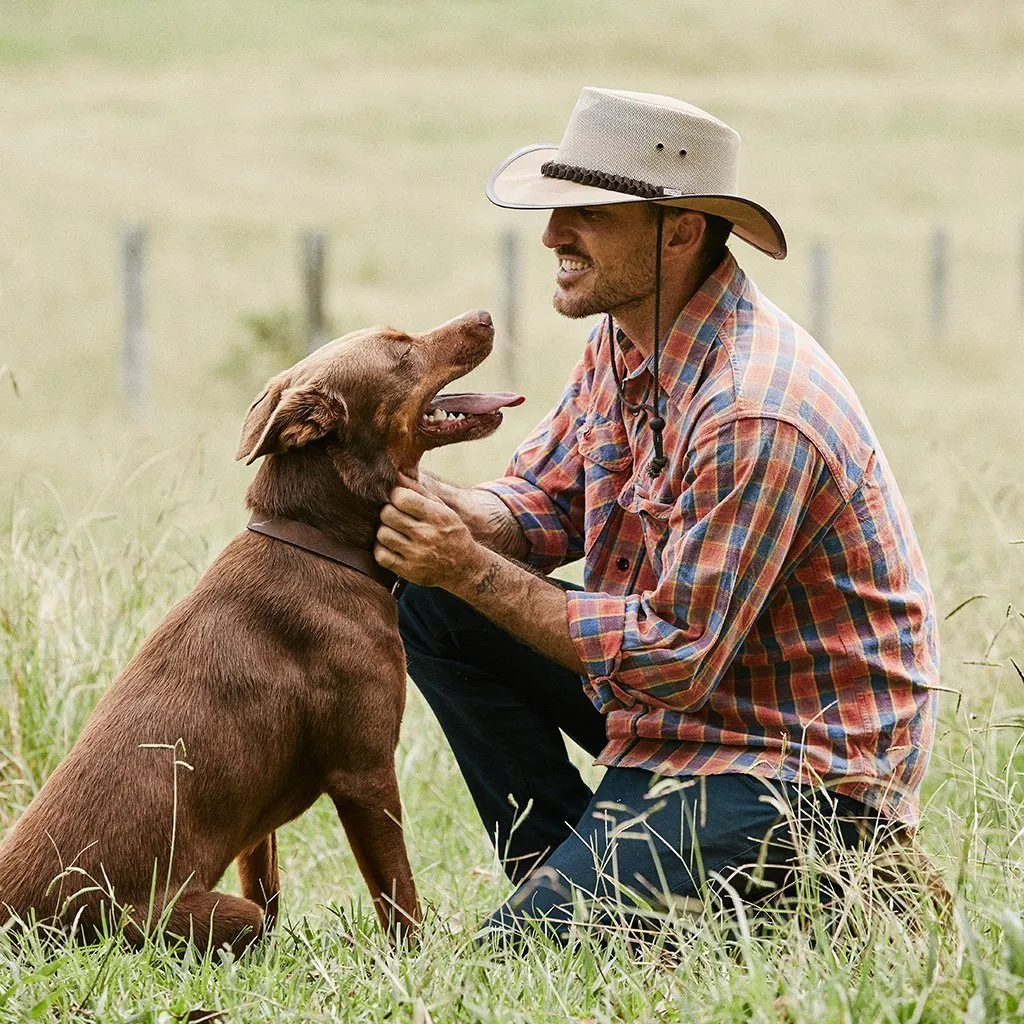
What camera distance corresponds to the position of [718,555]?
3287mm

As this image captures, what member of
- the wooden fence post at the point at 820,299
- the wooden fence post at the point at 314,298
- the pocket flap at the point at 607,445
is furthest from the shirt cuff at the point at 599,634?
the wooden fence post at the point at 820,299

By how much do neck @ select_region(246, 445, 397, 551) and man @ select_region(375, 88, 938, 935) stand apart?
9 centimetres

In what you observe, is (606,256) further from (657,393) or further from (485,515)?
(485,515)

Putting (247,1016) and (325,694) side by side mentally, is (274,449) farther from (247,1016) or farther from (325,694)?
(247,1016)

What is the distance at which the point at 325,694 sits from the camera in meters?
3.38

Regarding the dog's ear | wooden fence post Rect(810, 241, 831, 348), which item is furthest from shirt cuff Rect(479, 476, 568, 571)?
wooden fence post Rect(810, 241, 831, 348)

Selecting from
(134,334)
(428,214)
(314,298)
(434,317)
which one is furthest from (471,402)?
(428,214)

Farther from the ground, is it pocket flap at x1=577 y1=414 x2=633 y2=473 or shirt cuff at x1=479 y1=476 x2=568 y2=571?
pocket flap at x1=577 y1=414 x2=633 y2=473

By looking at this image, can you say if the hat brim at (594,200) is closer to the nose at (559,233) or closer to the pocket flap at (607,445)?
the nose at (559,233)

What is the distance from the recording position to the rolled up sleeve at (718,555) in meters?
3.28

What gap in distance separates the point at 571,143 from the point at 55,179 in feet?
68.5

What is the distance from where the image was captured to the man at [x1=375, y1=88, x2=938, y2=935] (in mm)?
3314

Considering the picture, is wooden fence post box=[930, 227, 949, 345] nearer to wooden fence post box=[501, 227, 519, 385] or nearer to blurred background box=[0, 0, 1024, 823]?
blurred background box=[0, 0, 1024, 823]

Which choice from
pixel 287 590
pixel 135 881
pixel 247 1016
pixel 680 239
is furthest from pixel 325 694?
pixel 680 239
